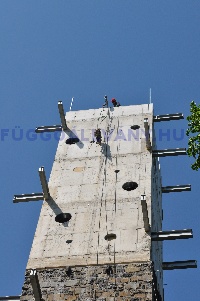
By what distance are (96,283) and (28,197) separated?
7698mm

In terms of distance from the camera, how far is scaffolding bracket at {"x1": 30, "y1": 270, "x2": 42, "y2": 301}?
95.9ft

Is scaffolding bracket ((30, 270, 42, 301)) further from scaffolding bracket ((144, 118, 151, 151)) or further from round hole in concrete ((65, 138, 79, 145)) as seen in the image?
round hole in concrete ((65, 138, 79, 145))

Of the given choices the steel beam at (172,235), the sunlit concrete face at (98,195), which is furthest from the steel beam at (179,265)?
the sunlit concrete face at (98,195)

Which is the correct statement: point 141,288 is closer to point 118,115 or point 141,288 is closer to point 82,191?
point 82,191

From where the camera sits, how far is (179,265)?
34.4m

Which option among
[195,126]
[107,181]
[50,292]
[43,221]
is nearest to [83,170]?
[107,181]

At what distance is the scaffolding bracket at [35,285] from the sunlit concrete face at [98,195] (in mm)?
2491

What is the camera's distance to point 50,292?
31.3 meters

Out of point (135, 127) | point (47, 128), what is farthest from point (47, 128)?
point (135, 127)

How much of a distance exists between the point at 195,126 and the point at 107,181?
1063cm

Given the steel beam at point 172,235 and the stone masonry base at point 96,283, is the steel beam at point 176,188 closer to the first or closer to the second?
the steel beam at point 172,235

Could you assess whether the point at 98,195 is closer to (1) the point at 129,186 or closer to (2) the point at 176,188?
(1) the point at 129,186

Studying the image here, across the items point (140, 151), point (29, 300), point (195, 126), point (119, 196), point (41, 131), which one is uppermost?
point (41, 131)

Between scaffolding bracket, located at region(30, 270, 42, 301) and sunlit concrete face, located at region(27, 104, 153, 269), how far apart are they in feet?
8.17
